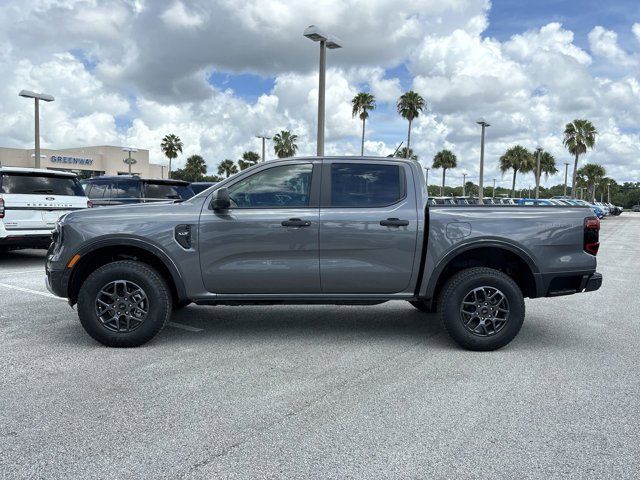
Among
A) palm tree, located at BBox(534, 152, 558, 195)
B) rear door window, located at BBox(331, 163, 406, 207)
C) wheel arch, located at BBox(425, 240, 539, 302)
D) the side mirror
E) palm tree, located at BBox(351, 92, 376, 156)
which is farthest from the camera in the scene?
palm tree, located at BBox(534, 152, 558, 195)

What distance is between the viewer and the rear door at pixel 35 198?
9.83 meters

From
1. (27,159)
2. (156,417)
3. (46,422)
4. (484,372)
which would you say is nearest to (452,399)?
(484,372)

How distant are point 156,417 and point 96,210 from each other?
2374 mm

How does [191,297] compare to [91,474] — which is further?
[191,297]

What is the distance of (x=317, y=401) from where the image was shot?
152 inches

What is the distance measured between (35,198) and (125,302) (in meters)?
6.20

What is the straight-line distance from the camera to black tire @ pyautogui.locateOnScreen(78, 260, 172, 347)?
5.02m

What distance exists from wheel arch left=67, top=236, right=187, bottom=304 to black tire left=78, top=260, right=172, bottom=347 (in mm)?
145

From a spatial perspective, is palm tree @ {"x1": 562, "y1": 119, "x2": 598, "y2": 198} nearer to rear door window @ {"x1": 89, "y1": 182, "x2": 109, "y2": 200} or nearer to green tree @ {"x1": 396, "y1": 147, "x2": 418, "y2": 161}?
green tree @ {"x1": 396, "y1": 147, "x2": 418, "y2": 161}

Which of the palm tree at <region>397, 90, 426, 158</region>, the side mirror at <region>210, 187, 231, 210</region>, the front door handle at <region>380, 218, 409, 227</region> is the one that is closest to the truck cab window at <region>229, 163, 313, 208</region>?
the side mirror at <region>210, 187, 231, 210</region>

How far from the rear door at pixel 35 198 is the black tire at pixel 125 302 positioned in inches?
230

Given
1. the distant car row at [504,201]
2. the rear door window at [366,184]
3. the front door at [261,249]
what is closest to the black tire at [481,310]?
the distant car row at [504,201]

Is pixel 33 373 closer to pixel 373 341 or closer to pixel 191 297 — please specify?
pixel 191 297

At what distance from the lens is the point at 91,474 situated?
286 centimetres
